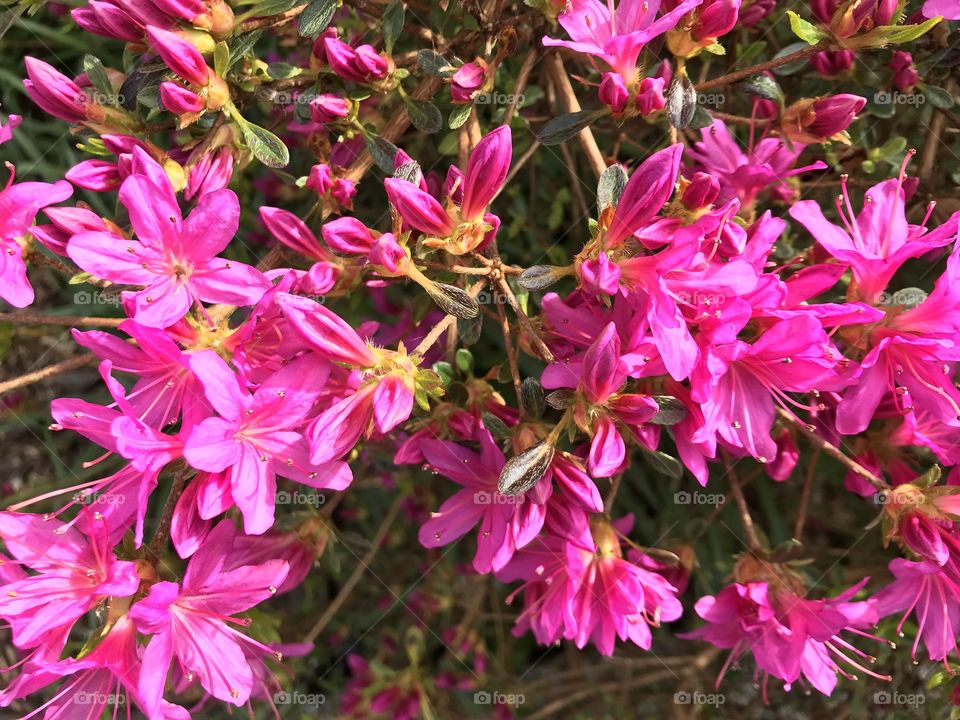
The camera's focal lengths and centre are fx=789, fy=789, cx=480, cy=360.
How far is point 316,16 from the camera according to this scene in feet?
5.04

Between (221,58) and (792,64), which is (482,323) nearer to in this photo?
(221,58)

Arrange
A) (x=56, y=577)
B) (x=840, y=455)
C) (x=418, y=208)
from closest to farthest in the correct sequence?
(x=418, y=208), (x=56, y=577), (x=840, y=455)

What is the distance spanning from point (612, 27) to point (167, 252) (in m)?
0.96

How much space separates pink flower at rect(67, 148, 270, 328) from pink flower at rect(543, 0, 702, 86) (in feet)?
2.33

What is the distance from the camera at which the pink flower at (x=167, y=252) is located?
142 cm

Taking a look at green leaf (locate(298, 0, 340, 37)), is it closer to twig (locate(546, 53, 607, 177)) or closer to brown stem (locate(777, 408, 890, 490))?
twig (locate(546, 53, 607, 177))

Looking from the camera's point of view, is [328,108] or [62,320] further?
[62,320]

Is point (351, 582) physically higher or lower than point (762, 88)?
lower

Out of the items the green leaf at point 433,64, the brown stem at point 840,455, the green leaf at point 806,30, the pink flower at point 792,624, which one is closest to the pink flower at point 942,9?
the green leaf at point 806,30

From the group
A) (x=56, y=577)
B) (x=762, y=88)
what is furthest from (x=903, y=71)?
(x=56, y=577)

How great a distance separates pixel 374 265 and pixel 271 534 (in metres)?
0.85

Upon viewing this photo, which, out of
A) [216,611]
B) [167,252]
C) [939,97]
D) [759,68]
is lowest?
[216,611]

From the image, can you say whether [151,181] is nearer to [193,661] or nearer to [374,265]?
[374,265]

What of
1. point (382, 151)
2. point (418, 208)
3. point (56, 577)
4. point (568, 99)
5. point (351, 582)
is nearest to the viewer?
point (418, 208)
